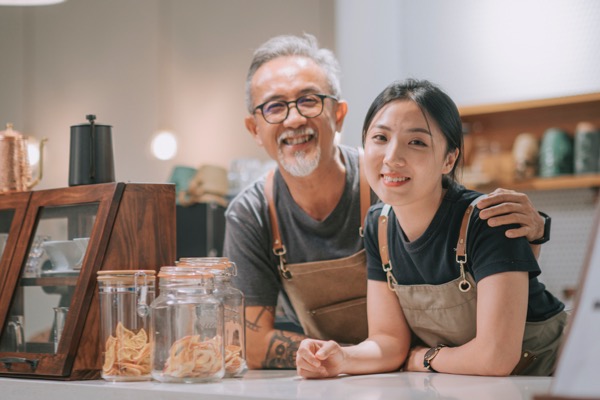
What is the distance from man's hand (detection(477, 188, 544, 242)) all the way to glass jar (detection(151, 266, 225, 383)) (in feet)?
2.07

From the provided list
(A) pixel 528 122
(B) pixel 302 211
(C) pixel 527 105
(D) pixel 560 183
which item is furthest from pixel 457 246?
(A) pixel 528 122

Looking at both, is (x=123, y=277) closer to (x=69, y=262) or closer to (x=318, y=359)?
(x=69, y=262)

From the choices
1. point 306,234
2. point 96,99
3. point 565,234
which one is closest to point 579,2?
point 565,234

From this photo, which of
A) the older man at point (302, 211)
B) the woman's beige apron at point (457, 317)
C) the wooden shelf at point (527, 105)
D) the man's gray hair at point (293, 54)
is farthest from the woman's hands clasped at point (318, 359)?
the wooden shelf at point (527, 105)

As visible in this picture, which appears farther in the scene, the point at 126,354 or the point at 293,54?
the point at 293,54

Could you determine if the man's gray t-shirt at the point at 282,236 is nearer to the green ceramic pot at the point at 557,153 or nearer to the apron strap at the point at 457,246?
the apron strap at the point at 457,246

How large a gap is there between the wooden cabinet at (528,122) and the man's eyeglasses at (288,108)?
242cm

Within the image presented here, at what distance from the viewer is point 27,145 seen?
2363mm

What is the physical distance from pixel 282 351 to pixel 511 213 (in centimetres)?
86

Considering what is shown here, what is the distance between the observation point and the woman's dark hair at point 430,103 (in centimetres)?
187

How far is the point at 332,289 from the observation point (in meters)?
2.62

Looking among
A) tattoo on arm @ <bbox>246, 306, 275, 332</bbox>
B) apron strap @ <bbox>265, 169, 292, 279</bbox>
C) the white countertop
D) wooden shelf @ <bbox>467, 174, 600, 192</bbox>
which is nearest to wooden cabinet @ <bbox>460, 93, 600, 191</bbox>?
wooden shelf @ <bbox>467, 174, 600, 192</bbox>

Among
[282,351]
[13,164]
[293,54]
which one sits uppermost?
[293,54]

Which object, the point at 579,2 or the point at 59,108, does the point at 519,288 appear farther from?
the point at 59,108
